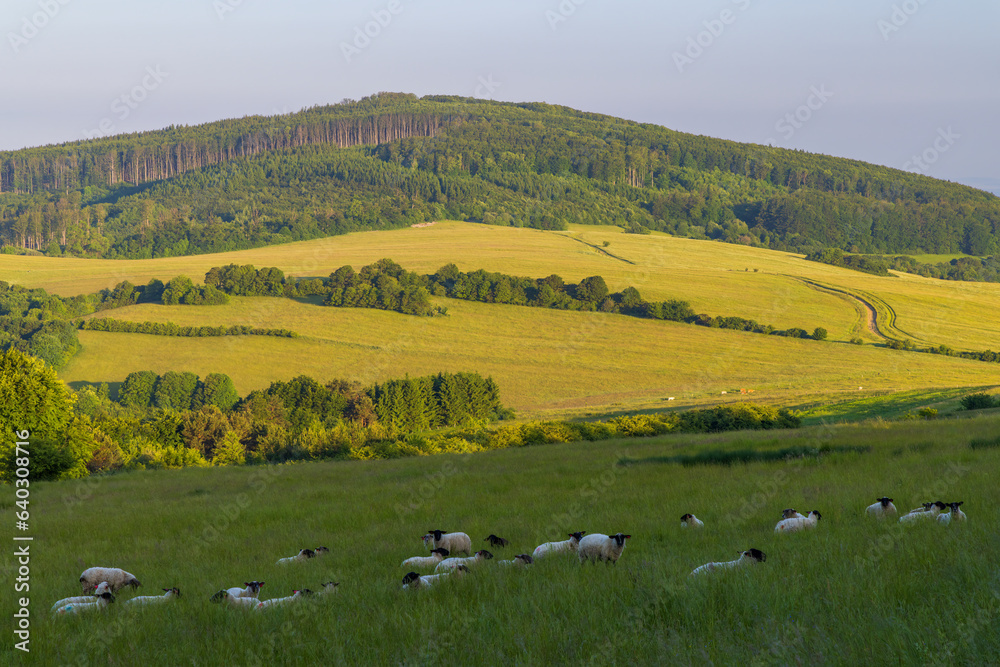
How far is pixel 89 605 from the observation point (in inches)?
309

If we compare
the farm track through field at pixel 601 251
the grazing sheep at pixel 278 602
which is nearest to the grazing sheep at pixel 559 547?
the grazing sheep at pixel 278 602

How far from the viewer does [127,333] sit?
117m

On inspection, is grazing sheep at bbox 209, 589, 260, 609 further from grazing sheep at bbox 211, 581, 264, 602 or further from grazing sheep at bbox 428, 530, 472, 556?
grazing sheep at bbox 428, 530, 472, 556

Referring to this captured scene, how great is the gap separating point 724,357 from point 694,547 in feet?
313

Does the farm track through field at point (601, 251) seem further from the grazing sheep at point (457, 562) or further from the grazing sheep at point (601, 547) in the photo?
the grazing sheep at point (457, 562)

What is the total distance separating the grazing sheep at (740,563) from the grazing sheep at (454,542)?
4.41m

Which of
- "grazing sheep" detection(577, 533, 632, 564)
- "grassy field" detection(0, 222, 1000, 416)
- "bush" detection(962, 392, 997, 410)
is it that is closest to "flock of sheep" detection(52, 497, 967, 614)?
"grazing sheep" detection(577, 533, 632, 564)

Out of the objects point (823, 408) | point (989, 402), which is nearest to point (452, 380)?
point (823, 408)

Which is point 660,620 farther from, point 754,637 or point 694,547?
point 694,547

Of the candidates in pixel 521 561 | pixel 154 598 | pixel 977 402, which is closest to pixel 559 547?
pixel 521 561

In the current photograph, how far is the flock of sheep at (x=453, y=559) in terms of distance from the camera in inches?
307

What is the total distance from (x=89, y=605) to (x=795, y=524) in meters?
9.20

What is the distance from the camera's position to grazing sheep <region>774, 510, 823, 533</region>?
9880mm

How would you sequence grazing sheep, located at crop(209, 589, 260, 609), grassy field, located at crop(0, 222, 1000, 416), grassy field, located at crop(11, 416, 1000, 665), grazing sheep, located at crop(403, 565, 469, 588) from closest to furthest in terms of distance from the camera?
grassy field, located at crop(11, 416, 1000, 665) < grazing sheep, located at crop(209, 589, 260, 609) < grazing sheep, located at crop(403, 565, 469, 588) < grassy field, located at crop(0, 222, 1000, 416)
